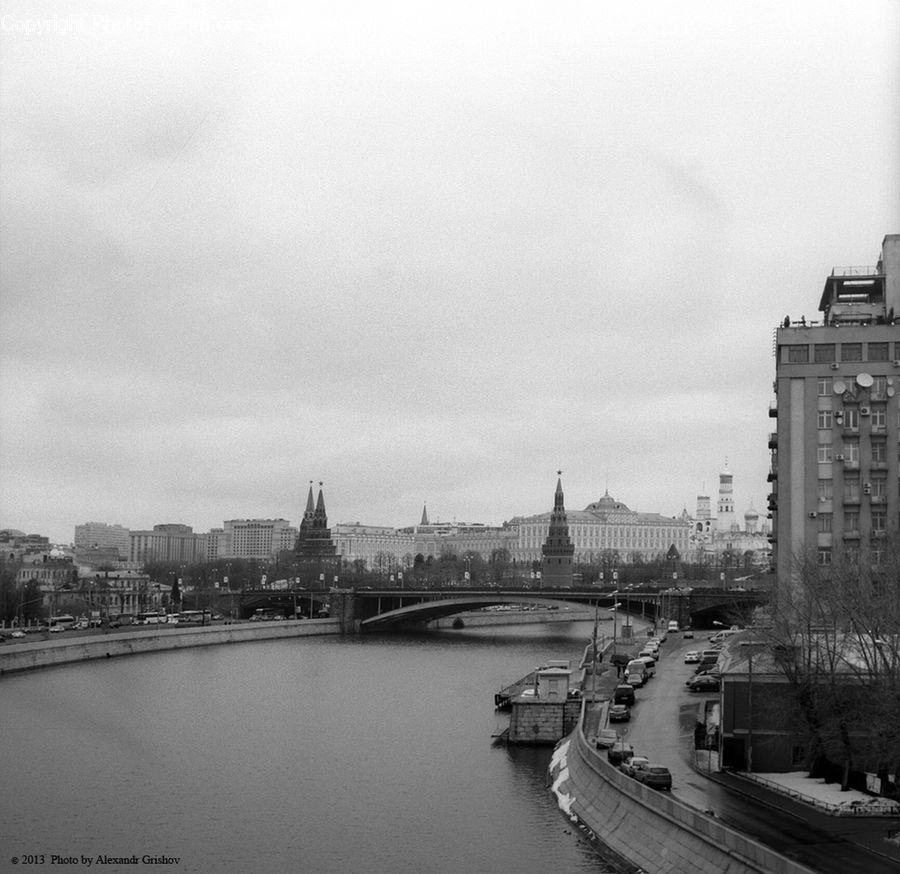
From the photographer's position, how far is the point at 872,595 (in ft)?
124

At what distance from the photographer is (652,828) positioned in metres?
30.6

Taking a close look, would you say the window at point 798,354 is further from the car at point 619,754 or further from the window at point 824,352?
the car at point 619,754

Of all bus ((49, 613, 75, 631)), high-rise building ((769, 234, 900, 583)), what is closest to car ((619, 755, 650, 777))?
high-rise building ((769, 234, 900, 583))

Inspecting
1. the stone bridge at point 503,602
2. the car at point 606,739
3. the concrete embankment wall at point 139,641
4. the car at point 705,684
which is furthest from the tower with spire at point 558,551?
the car at point 606,739

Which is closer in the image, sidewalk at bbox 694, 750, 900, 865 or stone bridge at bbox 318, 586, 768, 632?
sidewalk at bbox 694, 750, 900, 865

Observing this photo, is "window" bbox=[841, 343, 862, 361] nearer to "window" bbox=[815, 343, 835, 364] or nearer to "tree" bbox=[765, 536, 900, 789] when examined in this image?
"window" bbox=[815, 343, 835, 364]

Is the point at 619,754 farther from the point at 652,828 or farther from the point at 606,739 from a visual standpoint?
the point at 652,828

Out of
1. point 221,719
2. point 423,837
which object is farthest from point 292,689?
point 423,837

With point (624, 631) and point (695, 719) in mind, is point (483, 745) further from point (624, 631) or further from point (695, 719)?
point (624, 631)

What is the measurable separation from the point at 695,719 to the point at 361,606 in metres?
76.9

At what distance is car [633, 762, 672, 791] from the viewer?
34.0 m

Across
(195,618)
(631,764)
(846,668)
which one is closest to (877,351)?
(846,668)

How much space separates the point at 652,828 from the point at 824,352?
2647 centimetres

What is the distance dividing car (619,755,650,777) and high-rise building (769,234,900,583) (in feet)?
54.1
